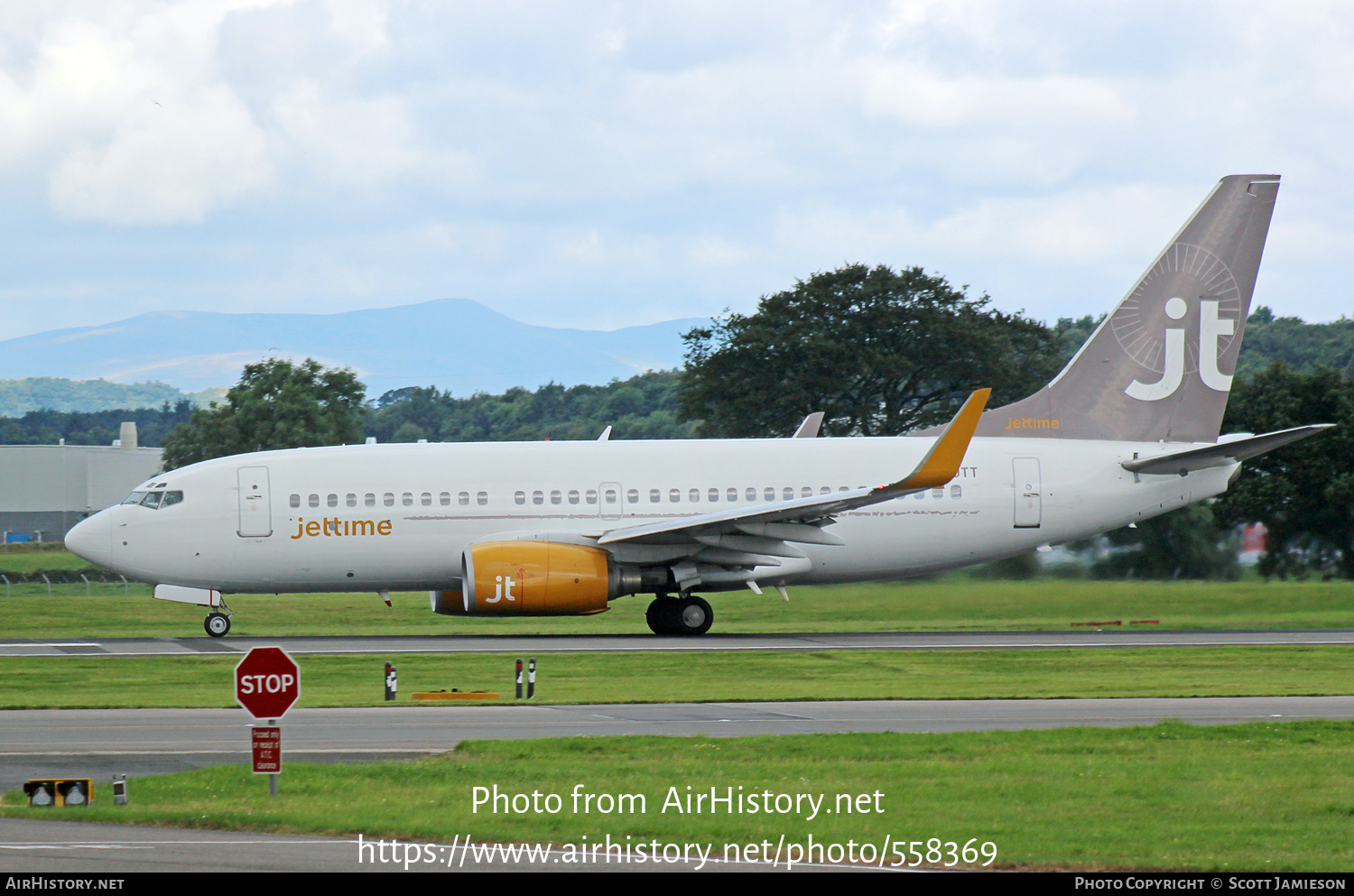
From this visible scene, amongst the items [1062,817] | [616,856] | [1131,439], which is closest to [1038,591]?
[1131,439]

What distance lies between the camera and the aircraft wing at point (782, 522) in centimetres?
2625

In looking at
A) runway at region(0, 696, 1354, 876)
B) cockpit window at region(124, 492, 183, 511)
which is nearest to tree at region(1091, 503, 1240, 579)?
runway at region(0, 696, 1354, 876)

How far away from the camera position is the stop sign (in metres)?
11.4

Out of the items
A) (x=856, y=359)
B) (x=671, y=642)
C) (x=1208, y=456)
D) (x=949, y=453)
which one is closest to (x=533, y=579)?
(x=671, y=642)

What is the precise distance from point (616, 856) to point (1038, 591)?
78.8 ft

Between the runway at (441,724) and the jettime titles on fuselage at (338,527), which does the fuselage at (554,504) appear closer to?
the jettime titles on fuselage at (338,527)

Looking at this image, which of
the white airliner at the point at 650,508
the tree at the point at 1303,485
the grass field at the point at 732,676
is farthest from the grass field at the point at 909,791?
the tree at the point at 1303,485

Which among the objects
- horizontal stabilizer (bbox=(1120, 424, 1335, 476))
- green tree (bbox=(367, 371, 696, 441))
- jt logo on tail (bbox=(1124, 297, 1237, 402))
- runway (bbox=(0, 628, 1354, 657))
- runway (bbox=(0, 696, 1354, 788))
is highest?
green tree (bbox=(367, 371, 696, 441))

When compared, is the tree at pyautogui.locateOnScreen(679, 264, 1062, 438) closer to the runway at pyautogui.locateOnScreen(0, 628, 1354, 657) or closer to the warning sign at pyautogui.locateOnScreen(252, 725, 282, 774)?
the runway at pyautogui.locateOnScreen(0, 628, 1354, 657)

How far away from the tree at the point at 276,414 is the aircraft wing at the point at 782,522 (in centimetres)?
4142

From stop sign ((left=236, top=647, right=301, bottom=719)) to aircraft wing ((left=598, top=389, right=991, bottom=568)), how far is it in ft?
53.5

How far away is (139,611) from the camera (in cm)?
3734

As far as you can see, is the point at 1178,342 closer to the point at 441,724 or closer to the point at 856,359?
the point at 441,724

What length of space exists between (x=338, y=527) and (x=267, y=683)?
60.6 feet
